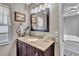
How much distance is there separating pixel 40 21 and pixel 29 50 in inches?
14.5

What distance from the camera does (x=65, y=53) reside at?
1.46 m

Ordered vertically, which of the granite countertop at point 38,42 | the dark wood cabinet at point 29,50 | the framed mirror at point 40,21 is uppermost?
the framed mirror at point 40,21

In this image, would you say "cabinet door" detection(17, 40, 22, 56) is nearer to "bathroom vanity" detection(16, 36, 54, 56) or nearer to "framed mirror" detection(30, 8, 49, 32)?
"bathroom vanity" detection(16, 36, 54, 56)

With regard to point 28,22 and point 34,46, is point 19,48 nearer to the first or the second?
point 34,46

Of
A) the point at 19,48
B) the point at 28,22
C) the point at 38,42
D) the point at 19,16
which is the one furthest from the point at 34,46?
the point at 19,16

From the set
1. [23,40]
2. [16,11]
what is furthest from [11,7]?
[23,40]

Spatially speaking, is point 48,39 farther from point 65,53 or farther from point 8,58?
point 8,58

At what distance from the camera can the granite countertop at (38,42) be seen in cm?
142

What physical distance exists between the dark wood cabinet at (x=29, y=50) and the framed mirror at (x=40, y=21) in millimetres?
213

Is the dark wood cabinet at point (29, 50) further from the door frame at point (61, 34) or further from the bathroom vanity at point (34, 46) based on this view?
the door frame at point (61, 34)

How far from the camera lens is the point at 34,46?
1431 millimetres

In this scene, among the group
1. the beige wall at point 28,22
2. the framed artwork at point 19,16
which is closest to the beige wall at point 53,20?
the beige wall at point 28,22

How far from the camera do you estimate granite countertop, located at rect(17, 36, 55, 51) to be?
4.66ft

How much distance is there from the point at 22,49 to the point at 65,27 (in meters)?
0.58
